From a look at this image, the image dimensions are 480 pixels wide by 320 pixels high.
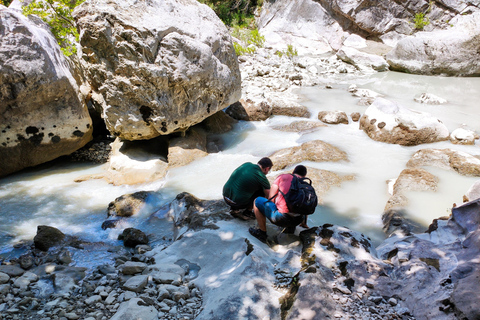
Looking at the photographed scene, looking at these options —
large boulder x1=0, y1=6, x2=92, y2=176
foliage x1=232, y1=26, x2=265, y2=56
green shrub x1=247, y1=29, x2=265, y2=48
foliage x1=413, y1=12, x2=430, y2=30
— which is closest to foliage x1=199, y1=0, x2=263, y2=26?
foliage x1=232, y1=26, x2=265, y2=56

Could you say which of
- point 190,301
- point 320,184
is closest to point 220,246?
point 190,301

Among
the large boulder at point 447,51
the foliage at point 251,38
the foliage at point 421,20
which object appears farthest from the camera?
the foliage at point 421,20

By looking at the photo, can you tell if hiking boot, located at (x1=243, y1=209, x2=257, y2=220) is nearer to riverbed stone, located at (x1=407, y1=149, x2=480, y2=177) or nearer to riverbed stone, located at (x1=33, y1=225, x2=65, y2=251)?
riverbed stone, located at (x1=33, y1=225, x2=65, y2=251)

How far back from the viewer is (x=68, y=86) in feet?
22.7

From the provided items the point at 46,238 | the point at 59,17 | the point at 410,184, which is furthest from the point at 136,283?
the point at 59,17

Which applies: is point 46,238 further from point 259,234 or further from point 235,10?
point 235,10

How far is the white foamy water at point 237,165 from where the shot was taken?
17.0 feet

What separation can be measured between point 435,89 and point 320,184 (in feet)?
34.3

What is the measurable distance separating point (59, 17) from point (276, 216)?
8387 mm

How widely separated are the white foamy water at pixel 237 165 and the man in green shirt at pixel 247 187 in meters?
1.41

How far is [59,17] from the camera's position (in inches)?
333

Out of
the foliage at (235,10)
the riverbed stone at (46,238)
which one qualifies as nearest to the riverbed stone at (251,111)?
the riverbed stone at (46,238)

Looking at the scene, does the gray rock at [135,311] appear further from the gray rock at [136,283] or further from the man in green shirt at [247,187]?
the man in green shirt at [247,187]

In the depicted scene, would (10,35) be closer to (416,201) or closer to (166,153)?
(166,153)
